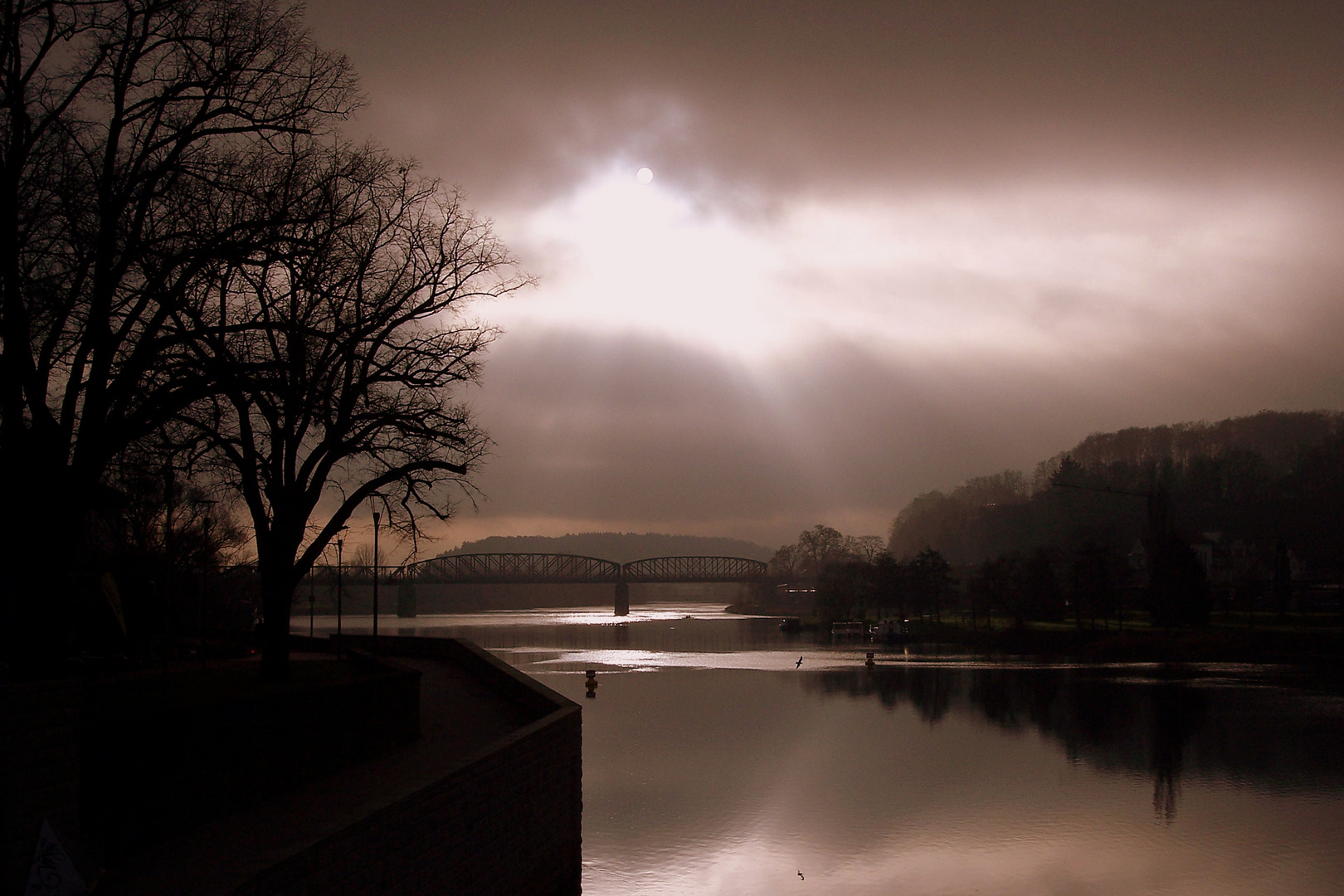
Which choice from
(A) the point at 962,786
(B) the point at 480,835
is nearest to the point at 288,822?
(B) the point at 480,835

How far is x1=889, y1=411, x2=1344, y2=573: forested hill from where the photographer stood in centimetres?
12656

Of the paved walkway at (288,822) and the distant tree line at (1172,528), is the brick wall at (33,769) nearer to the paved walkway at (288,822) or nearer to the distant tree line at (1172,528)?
the paved walkway at (288,822)

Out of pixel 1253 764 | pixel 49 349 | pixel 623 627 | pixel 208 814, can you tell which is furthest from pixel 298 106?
pixel 623 627

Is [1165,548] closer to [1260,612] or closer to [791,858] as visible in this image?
[1260,612]

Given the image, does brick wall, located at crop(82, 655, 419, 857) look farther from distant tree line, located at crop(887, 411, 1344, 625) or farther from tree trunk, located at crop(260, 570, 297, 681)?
distant tree line, located at crop(887, 411, 1344, 625)

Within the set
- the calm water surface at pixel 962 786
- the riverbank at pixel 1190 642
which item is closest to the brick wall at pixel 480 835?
the calm water surface at pixel 962 786

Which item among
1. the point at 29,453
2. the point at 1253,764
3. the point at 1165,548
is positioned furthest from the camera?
the point at 1165,548

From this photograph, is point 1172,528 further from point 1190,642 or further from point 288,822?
point 288,822

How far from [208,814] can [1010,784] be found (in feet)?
84.9

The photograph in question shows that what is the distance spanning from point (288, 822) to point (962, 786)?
2395 cm

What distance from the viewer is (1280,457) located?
164250 mm

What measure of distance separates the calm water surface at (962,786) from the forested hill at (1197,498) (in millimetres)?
59512

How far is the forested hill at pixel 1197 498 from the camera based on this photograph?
4983 inches

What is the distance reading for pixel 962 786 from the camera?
104 ft
